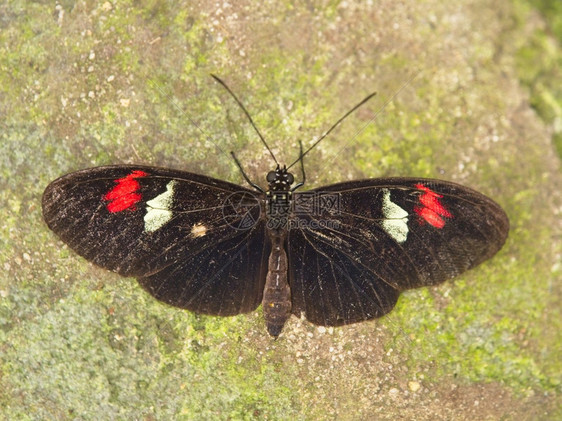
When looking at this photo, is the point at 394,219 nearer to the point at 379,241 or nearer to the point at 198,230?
the point at 379,241

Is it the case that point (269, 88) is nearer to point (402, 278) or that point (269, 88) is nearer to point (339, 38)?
point (339, 38)

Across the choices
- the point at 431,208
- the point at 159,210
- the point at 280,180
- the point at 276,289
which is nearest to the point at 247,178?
the point at 280,180

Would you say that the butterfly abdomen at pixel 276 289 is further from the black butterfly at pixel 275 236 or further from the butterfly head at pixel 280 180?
the butterfly head at pixel 280 180

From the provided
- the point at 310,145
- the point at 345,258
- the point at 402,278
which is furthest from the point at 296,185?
the point at 402,278

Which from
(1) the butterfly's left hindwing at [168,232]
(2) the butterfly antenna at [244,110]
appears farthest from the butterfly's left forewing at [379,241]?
(2) the butterfly antenna at [244,110]

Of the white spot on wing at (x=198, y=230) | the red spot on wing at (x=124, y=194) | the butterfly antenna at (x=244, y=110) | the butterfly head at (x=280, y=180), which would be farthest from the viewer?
the butterfly antenna at (x=244, y=110)

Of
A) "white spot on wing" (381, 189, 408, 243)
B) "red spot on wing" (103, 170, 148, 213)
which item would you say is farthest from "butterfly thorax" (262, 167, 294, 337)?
"red spot on wing" (103, 170, 148, 213)

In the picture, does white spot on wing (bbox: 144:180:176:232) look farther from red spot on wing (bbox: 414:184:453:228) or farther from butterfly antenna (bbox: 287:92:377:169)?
Answer: red spot on wing (bbox: 414:184:453:228)
